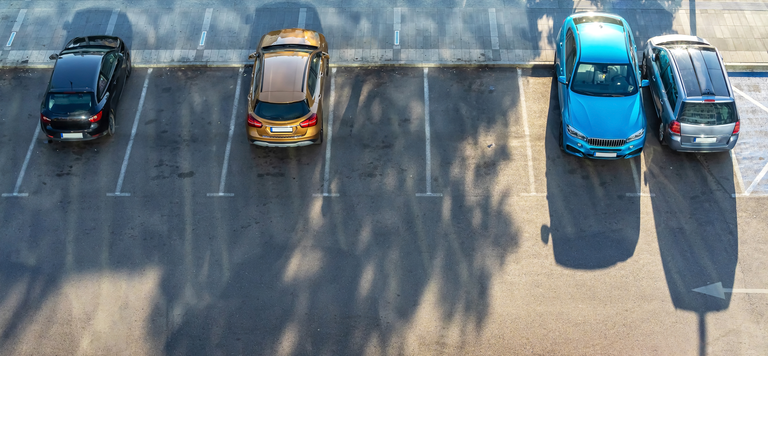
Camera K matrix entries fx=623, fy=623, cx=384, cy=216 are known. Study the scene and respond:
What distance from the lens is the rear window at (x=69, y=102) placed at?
1430cm

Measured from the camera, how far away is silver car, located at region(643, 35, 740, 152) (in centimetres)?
1391

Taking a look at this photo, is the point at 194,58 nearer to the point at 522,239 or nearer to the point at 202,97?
the point at 202,97

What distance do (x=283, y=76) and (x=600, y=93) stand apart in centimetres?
726

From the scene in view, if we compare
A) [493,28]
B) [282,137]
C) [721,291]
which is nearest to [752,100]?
[721,291]

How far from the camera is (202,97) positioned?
15.7 metres

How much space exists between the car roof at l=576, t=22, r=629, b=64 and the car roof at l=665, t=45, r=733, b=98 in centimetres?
125

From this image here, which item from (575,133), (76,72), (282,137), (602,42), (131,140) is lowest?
(131,140)

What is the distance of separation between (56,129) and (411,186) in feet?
27.0

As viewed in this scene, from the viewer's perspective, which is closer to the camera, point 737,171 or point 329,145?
point 737,171

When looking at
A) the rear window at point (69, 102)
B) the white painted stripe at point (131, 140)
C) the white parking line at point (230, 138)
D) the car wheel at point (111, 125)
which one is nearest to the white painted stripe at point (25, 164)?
the rear window at point (69, 102)

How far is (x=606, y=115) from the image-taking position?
1395 cm

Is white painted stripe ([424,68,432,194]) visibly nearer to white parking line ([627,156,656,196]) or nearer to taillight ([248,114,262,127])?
taillight ([248,114,262,127])

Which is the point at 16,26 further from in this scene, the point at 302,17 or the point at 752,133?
the point at 752,133

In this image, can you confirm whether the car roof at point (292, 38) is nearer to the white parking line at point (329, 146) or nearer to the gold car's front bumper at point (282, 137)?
the white parking line at point (329, 146)
